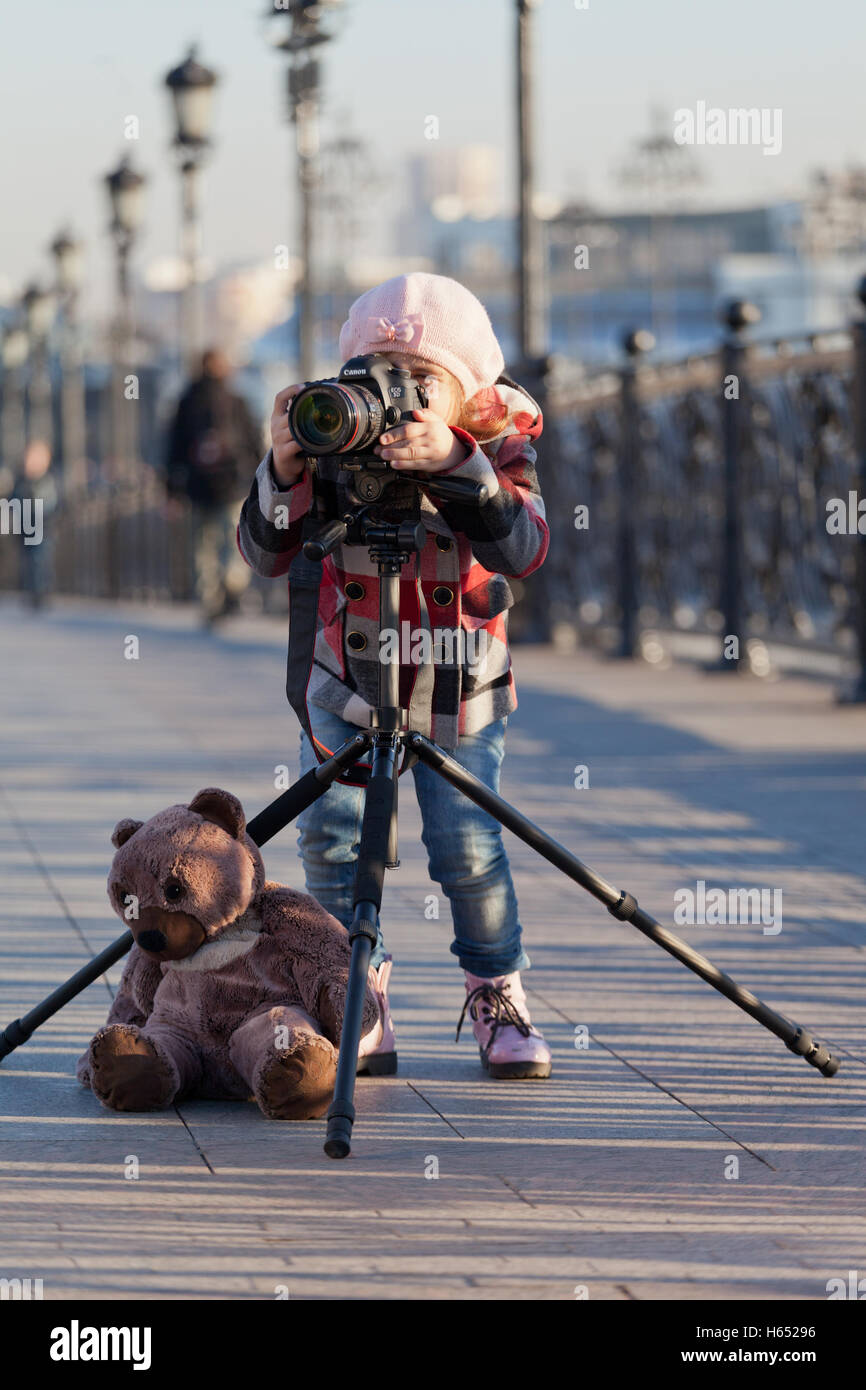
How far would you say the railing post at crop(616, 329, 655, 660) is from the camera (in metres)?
13.0

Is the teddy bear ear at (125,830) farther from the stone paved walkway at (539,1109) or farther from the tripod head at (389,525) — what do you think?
the tripod head at (389,525)

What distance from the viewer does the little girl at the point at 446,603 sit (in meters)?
3.94

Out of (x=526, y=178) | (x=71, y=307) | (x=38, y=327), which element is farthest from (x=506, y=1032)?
(x=38, y=327)

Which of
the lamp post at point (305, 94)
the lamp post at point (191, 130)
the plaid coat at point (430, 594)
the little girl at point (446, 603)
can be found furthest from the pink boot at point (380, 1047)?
the lamp post at point (191, 130)

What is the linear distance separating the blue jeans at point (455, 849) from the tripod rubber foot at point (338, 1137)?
675mm

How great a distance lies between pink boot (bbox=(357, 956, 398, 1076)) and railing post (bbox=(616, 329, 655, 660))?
8.79 m

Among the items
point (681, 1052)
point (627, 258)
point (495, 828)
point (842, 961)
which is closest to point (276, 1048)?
point (495, 828)

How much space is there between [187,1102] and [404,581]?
1009 millimetres

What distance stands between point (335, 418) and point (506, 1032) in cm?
127

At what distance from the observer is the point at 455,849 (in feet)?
13.9

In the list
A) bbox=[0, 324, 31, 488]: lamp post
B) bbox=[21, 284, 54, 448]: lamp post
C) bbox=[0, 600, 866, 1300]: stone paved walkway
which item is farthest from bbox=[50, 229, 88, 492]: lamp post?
bbox=[0, 600, 866, 1300]: stone paved walkway

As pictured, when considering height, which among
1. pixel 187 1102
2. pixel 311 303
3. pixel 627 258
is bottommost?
pixel 187 1102

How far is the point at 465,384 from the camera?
158 inches

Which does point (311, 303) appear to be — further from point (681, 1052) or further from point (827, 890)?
point (681, 1052)
